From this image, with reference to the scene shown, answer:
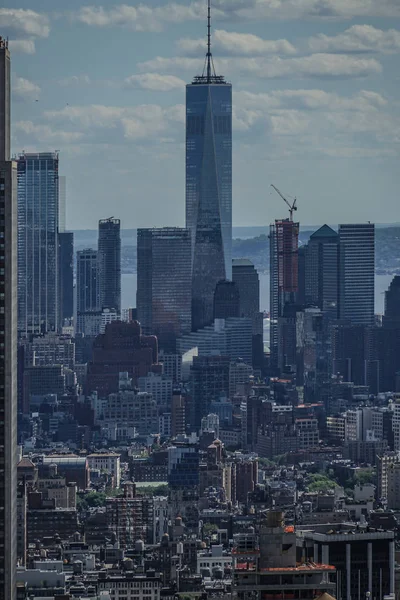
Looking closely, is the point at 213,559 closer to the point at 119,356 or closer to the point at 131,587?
the point at 131,587

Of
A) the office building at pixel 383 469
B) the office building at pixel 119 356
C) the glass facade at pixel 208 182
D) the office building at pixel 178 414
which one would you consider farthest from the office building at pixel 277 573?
the glass facade at pixel 208 182

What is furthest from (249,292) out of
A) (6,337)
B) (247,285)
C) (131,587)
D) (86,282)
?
(6,337)

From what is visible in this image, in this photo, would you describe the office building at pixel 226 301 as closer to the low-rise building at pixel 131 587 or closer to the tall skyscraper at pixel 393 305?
the tall skyscraper at pixel 393 305

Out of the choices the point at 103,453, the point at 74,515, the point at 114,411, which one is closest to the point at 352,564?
the point at 74,515

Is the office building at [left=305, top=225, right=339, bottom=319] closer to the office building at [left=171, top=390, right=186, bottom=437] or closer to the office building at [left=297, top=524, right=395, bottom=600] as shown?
the office building at [left=171, top=390, right=186, bottom=437]

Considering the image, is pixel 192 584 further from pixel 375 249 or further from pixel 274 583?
pixel 375 249
